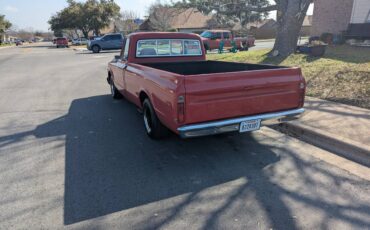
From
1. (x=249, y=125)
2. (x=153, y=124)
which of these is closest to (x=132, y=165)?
(x=153, y=124)

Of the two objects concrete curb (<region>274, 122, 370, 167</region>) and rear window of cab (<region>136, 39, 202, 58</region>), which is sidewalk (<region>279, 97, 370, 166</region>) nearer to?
concrete curb (<region>274, 122, 370, 167</region>)

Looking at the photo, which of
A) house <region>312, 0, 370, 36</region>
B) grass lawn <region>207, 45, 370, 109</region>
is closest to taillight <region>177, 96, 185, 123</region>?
grass lawn <region>207, 45, 370, 109</region>

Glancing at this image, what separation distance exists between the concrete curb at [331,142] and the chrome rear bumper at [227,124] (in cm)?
76

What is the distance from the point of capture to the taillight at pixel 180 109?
3830 mm

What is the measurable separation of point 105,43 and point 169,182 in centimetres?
3142

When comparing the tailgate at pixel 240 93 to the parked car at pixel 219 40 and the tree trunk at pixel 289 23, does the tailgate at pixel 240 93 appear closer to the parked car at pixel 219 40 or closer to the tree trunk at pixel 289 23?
the tree trunk at pixel 289 23

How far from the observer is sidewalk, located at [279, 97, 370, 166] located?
4.51 metres

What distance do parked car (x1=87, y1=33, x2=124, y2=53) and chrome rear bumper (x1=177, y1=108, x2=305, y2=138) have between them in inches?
1192

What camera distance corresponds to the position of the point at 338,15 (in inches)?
796

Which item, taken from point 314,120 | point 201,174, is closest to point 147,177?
point 201,174

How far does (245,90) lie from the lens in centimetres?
417

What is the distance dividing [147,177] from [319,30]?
21.6 metres

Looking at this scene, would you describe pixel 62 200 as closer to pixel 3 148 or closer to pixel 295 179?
pixel 3 148

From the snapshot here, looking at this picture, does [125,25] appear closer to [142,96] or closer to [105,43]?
[105,43]
